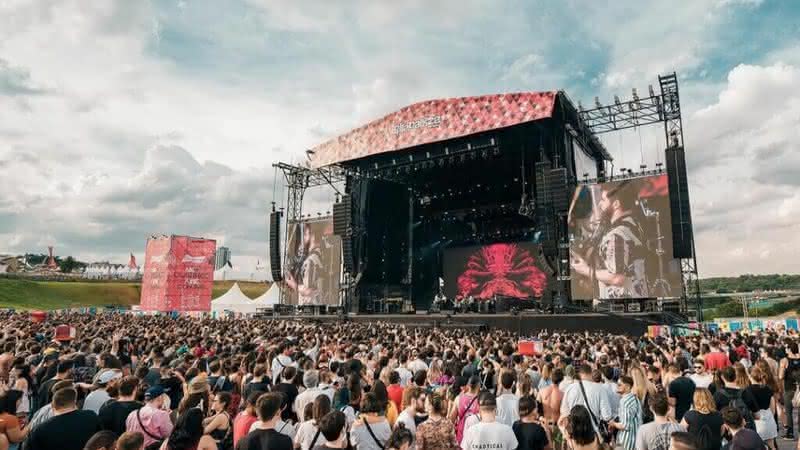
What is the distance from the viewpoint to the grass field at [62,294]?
57188 millimetres

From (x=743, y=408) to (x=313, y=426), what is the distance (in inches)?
176

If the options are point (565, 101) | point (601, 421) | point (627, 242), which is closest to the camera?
point (601, 421)

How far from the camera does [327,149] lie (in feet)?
108

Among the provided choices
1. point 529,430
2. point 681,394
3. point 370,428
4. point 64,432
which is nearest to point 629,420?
point 681,394

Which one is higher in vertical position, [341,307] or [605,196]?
[605,196]

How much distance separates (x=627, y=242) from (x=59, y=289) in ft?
224

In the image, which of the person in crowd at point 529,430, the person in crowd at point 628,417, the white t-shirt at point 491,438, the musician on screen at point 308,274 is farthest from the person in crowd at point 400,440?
the musician on screen at point 308,274

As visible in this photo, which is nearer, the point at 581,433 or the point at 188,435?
the point at 581,433

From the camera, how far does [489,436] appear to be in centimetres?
387

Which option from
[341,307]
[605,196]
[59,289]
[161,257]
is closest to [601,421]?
[605,196]

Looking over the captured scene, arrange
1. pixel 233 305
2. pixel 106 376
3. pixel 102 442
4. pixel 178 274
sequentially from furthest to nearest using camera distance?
pixel 233 305 → pixel 178 274 → pixel 106 376 → pixel 102 442

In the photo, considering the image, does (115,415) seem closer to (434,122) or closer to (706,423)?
(706,423)

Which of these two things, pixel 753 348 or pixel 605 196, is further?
pixel 605 196

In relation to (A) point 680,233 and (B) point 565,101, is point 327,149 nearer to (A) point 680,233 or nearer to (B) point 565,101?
(B) point 565,101
